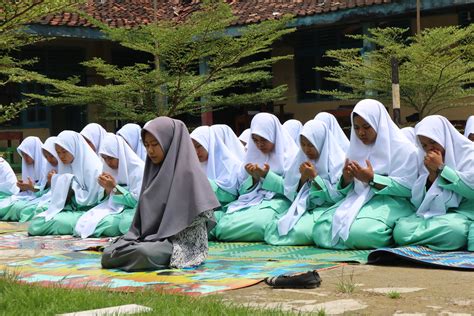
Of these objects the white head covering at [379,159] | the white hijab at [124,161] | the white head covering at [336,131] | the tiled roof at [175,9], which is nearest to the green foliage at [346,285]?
the white head covering at [379,159]

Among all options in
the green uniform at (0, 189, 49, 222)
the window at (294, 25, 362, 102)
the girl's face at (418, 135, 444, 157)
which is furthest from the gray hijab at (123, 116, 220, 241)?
the window at (294, 25, 362, 102)

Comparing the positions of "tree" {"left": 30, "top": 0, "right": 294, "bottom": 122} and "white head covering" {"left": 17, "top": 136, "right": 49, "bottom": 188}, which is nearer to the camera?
"white head covering" {"left": 17, "top": 136, "right": 49, "bottom": 188}

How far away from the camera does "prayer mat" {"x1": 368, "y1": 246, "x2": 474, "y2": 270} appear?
225 inches

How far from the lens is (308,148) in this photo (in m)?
7.68

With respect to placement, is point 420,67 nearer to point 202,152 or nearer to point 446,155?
point 202,152

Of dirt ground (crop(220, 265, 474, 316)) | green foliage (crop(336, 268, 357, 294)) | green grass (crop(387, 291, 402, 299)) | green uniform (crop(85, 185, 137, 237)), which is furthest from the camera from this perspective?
green uniform (crop(85, 185, 137, 237))

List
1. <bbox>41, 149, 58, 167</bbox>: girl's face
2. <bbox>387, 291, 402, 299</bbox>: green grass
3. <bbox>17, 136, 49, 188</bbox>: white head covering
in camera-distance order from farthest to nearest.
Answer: <bbox>17, 136, 49, 188</bbox>: white head covering
<bbox>41, 149, 58, 167</bbox>: girl's face
<bbox>387, 291, 402, 299</bbox>: green grass

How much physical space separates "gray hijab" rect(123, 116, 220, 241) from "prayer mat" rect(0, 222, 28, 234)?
148 inches

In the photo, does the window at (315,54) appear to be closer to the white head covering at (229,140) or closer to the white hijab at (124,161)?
the white head covering at (229,140)

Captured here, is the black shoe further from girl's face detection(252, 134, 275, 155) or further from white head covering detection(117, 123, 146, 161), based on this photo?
white head covering detection(117, 123, 146, 161)

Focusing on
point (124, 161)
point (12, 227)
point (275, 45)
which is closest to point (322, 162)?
point (124, 161)

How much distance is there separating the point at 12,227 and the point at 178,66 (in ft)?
18.4

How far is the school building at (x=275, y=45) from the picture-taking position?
16.5 m

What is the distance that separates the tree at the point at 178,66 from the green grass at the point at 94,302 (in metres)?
9.20
